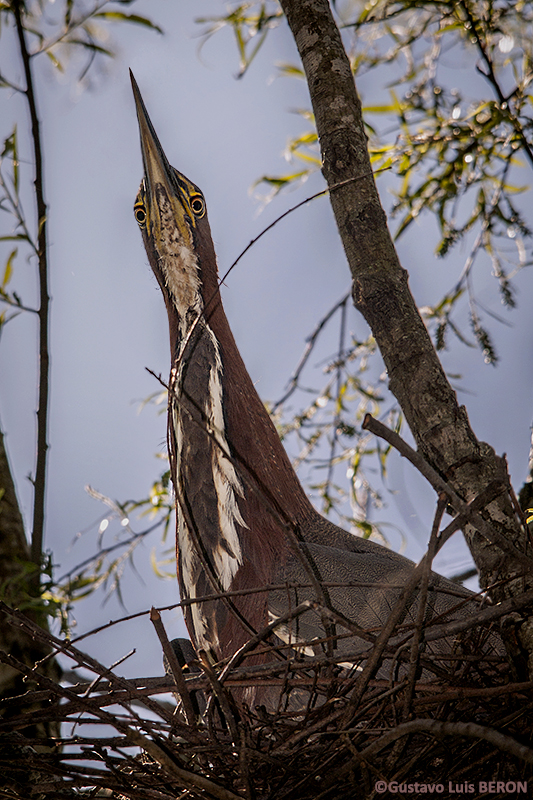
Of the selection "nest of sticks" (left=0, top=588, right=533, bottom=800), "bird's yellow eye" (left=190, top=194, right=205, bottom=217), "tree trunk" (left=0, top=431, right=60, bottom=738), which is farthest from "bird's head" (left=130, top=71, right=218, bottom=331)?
"nest of sticks" (left=0, top=588, right=533, bottom=800)

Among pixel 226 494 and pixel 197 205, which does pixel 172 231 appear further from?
pixel 226 494

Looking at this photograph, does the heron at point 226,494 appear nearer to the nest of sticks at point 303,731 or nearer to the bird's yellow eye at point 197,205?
the bird's yellow eye at point 197,205

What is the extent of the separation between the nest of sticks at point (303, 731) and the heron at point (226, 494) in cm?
19

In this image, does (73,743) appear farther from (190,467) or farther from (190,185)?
(190,185)

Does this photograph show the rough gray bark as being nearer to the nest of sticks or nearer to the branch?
the nest of sticks

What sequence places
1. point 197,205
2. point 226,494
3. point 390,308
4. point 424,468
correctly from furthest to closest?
point 197,205, point 226,494, point 390,308, point 424,468

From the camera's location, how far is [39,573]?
160cm

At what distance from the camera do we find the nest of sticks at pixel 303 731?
89 cm

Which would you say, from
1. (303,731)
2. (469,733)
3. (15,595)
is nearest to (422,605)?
(469,733)

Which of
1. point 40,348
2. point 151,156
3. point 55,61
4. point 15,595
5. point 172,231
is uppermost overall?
point 55,61

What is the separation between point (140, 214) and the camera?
63.9 inches

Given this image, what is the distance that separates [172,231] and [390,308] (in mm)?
642

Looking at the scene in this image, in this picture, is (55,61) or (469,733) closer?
(469,733)

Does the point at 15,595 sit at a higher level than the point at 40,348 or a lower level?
lower
